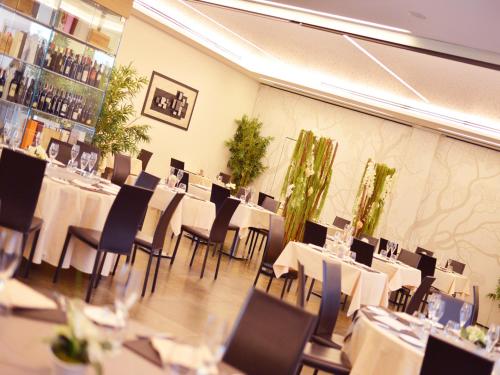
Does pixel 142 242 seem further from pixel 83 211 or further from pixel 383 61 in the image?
pixel 383 61

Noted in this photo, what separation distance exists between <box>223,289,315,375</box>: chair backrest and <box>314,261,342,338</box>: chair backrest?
75.6 inches

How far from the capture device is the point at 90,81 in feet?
31.1

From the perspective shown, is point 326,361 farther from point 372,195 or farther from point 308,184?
point 372,195

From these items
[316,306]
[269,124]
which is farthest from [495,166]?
[316,306]

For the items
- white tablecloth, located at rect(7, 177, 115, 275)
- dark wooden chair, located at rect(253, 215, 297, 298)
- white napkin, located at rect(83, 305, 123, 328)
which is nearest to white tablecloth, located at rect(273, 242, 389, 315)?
dark wooden chair, located at rect(253, 215, 297, 298)

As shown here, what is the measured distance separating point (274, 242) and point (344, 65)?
5591mm

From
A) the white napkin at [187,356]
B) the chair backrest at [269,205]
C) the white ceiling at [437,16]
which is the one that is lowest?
the white napkin at [187,356]

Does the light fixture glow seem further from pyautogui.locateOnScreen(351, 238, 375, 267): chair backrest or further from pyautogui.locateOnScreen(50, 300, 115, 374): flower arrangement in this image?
pyautogui.locateOnScreen(50, 300, 115, 374): flower arrangement

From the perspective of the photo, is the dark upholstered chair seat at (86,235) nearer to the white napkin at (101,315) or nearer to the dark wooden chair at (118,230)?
the dark wooden chair at (118,230)

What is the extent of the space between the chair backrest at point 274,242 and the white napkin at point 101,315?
17.2 ft

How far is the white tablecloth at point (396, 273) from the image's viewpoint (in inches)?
350

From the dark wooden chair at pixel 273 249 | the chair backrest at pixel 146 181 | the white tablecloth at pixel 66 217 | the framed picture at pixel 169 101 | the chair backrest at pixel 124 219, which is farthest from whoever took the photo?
the framed picture at pixel 169 101

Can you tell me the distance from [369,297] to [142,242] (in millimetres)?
2653

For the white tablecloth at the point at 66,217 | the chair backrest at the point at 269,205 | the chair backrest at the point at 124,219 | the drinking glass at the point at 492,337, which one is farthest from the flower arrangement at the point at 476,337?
the chair backrest at the point at 269,205
